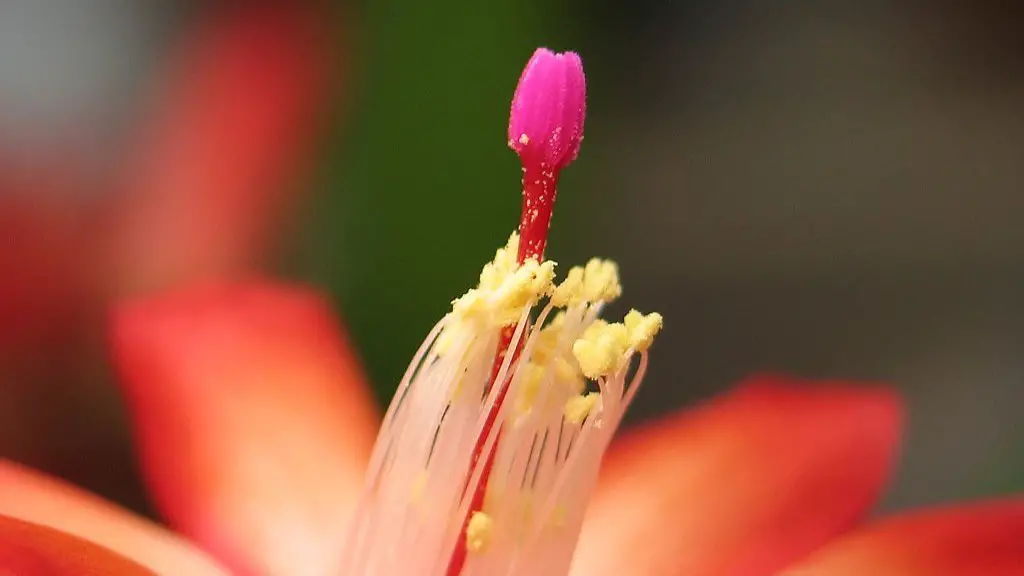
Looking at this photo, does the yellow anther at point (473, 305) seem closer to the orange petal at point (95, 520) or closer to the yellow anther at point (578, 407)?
the yellow anther at point (578, 407)

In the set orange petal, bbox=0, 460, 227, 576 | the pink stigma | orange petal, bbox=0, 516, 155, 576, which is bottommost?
orange petal, bbox=0, 516, 155, 576

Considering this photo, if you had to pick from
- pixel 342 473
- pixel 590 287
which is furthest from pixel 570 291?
pixel 342 473

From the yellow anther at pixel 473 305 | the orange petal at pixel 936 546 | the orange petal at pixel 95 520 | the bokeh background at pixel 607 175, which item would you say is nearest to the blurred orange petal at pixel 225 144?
the bokeh background at pixel 607 175

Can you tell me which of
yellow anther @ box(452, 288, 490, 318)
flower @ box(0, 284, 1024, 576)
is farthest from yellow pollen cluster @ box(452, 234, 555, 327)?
flower @ box(0, 284, 1024, 576)

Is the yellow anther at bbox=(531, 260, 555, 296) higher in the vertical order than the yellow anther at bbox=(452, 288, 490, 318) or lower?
higher

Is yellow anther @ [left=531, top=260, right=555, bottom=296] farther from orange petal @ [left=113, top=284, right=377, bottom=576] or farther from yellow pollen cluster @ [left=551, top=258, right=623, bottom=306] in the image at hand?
orange petal @ [left=113, top=284, right=377, bottom=576]

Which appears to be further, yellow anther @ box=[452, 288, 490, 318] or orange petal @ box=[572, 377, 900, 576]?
orange petal @ box=[572, 377, 900, 576]
